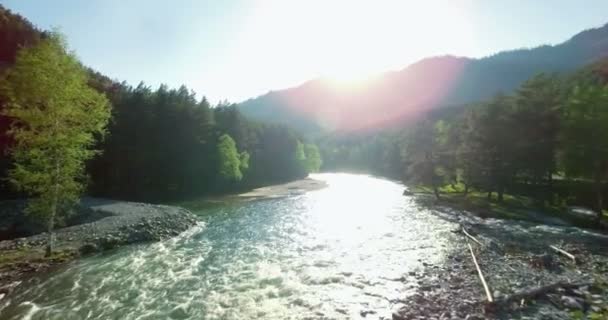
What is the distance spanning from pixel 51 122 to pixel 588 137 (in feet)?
163

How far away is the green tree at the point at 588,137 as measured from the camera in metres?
35.7

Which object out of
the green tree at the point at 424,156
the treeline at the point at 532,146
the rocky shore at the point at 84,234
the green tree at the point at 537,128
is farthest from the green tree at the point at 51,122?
the green tree at the point at 537,128

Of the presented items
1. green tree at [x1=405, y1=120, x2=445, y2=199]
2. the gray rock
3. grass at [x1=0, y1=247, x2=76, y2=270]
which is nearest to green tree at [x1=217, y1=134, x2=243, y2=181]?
green tree at [x1=405, y1=120, x2=445, y2=199]

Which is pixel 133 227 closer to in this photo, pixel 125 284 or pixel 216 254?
pixel 216 254

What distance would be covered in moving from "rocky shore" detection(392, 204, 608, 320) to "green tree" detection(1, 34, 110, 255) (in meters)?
22.4

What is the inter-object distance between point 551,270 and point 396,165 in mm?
114518

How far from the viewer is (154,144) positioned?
205ft

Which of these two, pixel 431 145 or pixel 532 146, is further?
pixel 431 145

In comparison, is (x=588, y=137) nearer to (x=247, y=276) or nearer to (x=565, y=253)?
(x=565, y=253)

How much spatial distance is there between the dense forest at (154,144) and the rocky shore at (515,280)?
4370 cm

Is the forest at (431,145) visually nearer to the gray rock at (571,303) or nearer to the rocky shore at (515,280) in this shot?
the rocky shore at (515,280)

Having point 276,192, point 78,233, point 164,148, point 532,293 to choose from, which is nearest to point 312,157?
point 276,192

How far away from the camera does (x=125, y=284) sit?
18141mm

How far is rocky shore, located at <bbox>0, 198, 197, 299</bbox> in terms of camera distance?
20.4m
